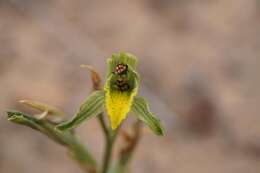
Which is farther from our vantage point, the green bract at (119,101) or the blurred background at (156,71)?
the blurred background at (156,71)

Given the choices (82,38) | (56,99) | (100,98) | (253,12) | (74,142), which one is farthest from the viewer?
(253,12)

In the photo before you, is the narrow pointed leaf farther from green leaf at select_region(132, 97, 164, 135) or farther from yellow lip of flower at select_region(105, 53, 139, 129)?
green leaf at select_region(132, 97, 164, 135)

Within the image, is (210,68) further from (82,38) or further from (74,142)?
(74,142)

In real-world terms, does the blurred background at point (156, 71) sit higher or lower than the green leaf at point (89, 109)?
higher

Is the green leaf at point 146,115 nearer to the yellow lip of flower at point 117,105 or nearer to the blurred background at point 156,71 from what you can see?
the yellow lip of flower at point 117,105

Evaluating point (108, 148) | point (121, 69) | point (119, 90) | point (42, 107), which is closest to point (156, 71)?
point (108, 148)

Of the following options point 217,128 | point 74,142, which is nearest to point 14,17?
point 217,128

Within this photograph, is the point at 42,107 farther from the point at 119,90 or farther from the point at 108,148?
the point at 119,90

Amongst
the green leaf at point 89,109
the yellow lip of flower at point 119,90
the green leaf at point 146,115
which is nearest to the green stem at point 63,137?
the green leaf at point 89,109
